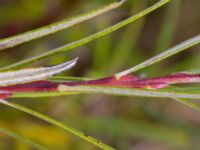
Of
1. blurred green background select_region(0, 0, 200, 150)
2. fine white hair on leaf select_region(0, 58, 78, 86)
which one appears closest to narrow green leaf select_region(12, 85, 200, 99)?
fine white hair on leaf select_region(0, 58, 78, 86)

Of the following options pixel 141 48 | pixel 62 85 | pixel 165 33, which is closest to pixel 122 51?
pixel 165 33

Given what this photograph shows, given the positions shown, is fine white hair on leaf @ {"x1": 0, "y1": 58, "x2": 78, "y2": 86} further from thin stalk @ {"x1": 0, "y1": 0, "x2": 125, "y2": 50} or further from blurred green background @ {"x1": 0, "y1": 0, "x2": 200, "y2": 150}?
blurred green background @ {"x1": 0, "y1": 0, "x2": 200, "y2": 150}

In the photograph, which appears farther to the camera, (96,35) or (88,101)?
(88,101)

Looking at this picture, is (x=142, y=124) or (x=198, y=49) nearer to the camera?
(x=142, y=124)

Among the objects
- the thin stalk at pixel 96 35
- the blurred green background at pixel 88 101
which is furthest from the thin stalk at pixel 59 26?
the blurred green background at pixel 88 101

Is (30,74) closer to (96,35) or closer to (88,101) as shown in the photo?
(96,35)

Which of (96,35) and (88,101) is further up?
(88,101)

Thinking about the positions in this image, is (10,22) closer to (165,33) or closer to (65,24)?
(165,33)

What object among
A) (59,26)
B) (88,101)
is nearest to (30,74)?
(59,26)
